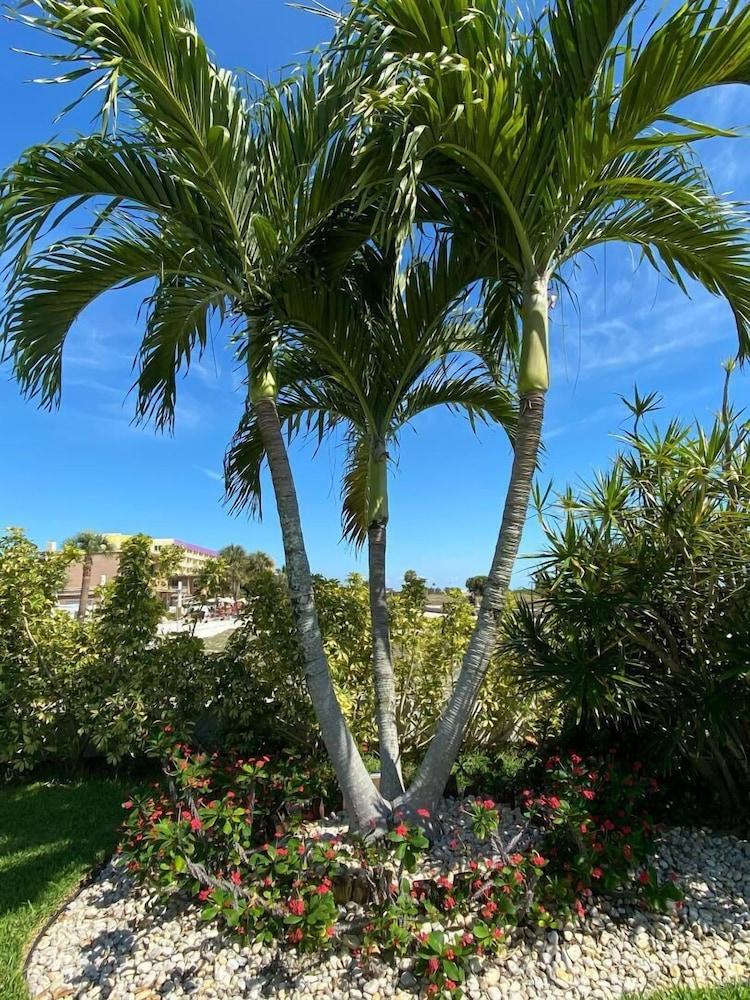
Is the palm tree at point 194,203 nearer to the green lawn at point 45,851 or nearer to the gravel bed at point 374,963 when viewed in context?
the gravel bed at point 374,963

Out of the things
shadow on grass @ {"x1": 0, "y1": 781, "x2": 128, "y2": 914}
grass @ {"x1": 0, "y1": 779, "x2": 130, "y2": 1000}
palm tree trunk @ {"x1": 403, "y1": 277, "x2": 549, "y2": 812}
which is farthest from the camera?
shadow on grass @ {"x1": 0, "y1": 781, "x2": 128, "y2": 914}

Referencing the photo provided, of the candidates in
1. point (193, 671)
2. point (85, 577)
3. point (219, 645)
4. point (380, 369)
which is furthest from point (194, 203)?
point (85, 577)

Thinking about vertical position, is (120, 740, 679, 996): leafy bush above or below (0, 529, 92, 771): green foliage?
below

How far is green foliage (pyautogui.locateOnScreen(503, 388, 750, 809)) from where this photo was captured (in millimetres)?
3314

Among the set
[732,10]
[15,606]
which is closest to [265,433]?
[732,10]

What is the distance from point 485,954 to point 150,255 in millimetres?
4135

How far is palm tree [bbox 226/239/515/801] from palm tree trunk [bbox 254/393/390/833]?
1.19 feet

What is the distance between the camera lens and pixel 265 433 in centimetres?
350

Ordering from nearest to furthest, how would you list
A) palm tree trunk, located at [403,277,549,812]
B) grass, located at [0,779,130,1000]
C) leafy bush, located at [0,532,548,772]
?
1. grass, located at [0,779,130,1000]
2. palm tree trunk, located at [403,277,549,812]
3. leafy bush, located at [0,532,548,772]

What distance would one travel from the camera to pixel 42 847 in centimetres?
394

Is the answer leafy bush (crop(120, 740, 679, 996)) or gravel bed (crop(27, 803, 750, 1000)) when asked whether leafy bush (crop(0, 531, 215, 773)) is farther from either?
gravel bed (crop(27, 803, 750, 1000))

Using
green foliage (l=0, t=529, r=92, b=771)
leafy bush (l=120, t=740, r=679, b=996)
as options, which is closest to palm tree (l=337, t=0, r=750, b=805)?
leafy bush (l=120, t=740, r=679, b=996)

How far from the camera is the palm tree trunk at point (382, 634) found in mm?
3621

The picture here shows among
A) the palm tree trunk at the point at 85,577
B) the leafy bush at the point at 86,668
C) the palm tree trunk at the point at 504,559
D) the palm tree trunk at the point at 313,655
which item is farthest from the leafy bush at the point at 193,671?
the palm tree trunk at the point at 504,559
